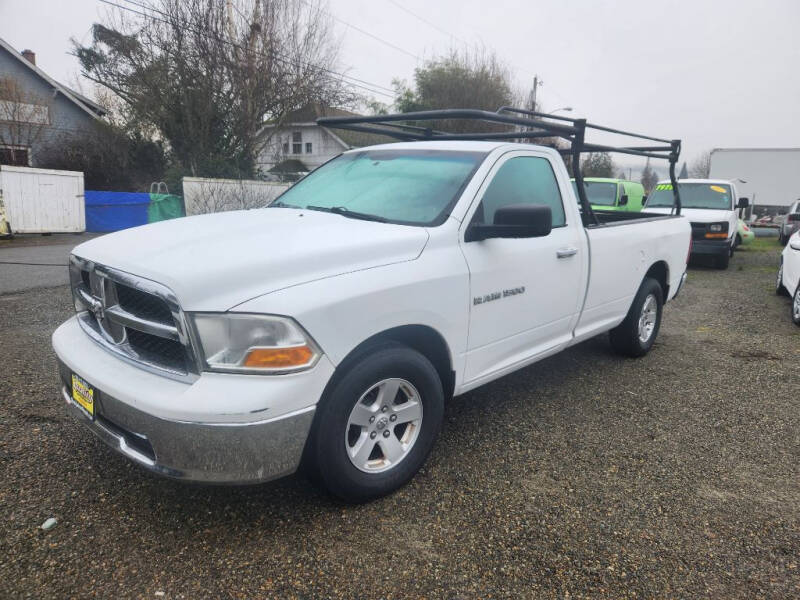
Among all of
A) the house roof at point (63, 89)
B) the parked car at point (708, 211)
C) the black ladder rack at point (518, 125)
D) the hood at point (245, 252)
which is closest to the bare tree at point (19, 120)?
the house roof at point (63, 89)

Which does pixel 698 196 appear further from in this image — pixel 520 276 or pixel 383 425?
pixel 383 425

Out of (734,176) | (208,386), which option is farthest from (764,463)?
(734,176)

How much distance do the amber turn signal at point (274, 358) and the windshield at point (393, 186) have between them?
3.70 ft

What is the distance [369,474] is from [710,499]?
1843 millimetres

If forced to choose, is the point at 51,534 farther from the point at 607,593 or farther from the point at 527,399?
the point at 527,399

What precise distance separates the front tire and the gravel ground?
0.18 metres

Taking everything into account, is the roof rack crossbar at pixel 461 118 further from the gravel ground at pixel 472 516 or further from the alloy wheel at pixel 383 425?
the gravel ground at pixel 472 516

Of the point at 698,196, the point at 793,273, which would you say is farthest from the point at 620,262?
the point at 698,196

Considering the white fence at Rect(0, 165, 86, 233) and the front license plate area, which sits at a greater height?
the white fence at Rect(0, 165, 86, 233)

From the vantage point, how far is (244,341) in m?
2.18

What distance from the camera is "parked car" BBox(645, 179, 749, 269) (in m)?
11.6

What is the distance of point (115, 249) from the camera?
2645mm

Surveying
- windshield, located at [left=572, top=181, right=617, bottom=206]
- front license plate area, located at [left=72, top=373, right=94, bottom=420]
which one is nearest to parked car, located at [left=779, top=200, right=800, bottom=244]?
windshield, located at [left=572, top=181, right=617, bottom=206]

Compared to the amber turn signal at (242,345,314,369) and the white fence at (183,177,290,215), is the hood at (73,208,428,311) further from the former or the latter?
the white fence at (183,177,290,215)
